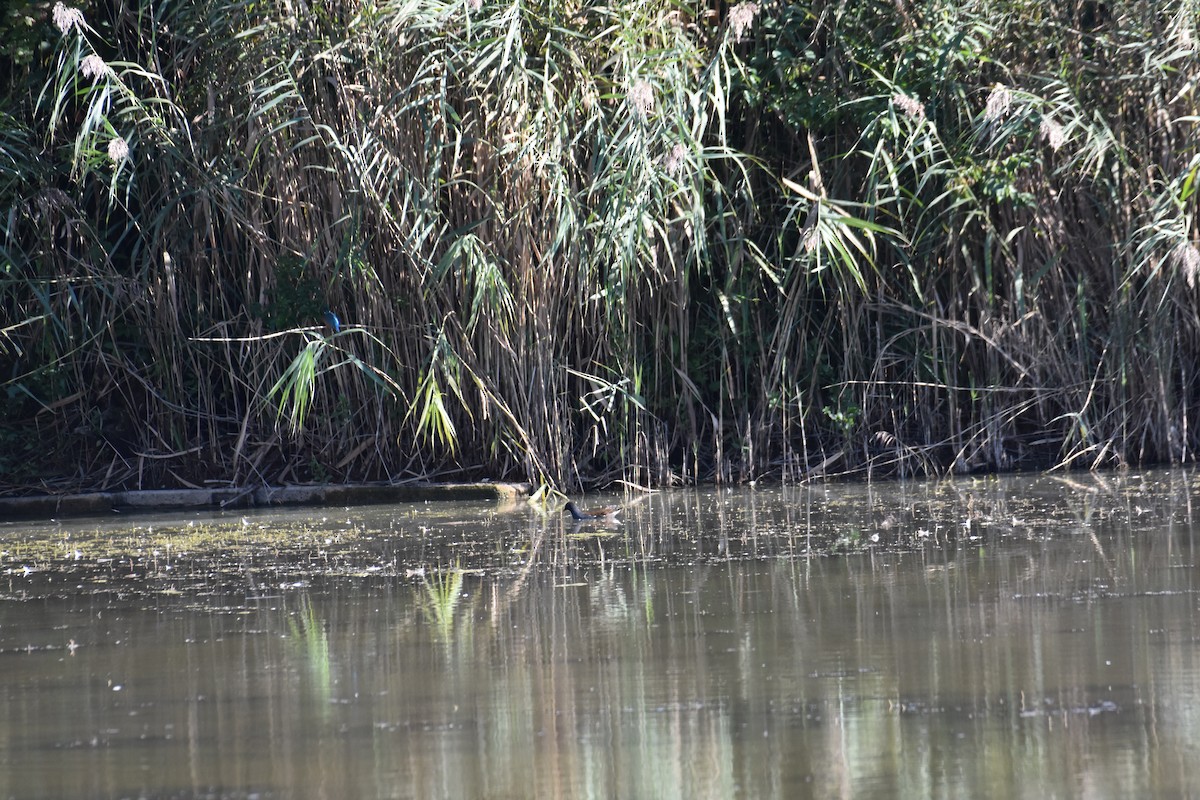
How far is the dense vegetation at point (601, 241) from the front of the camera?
6.77 metres

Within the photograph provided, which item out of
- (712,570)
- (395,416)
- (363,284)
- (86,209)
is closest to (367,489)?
(395,416)

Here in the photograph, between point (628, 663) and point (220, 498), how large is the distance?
4504 millimetres

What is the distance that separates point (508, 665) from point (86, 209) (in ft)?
18.7

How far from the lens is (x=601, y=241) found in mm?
6574

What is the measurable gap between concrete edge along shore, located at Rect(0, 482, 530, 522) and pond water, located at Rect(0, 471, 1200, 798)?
1.54m

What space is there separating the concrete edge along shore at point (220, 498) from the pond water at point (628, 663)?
1.54 metres

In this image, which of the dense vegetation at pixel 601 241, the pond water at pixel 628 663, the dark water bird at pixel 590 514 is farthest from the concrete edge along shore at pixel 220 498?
the pond water at pixel 628 663

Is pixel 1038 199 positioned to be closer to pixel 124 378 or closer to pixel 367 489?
pixel 367 489

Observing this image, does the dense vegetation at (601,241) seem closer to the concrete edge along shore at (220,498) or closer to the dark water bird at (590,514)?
the concrete edge along shore at (220,498)

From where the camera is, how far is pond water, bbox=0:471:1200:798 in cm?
233

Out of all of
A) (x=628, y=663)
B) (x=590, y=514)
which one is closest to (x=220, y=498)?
(x=590, y=514)

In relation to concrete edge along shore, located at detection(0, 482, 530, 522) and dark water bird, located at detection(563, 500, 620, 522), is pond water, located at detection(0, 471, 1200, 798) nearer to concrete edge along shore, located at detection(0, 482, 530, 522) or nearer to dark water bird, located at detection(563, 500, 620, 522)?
dark water bird, located at detection(563, 500, 620, 522)

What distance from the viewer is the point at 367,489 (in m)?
7.05

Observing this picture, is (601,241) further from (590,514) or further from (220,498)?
(220,498)
